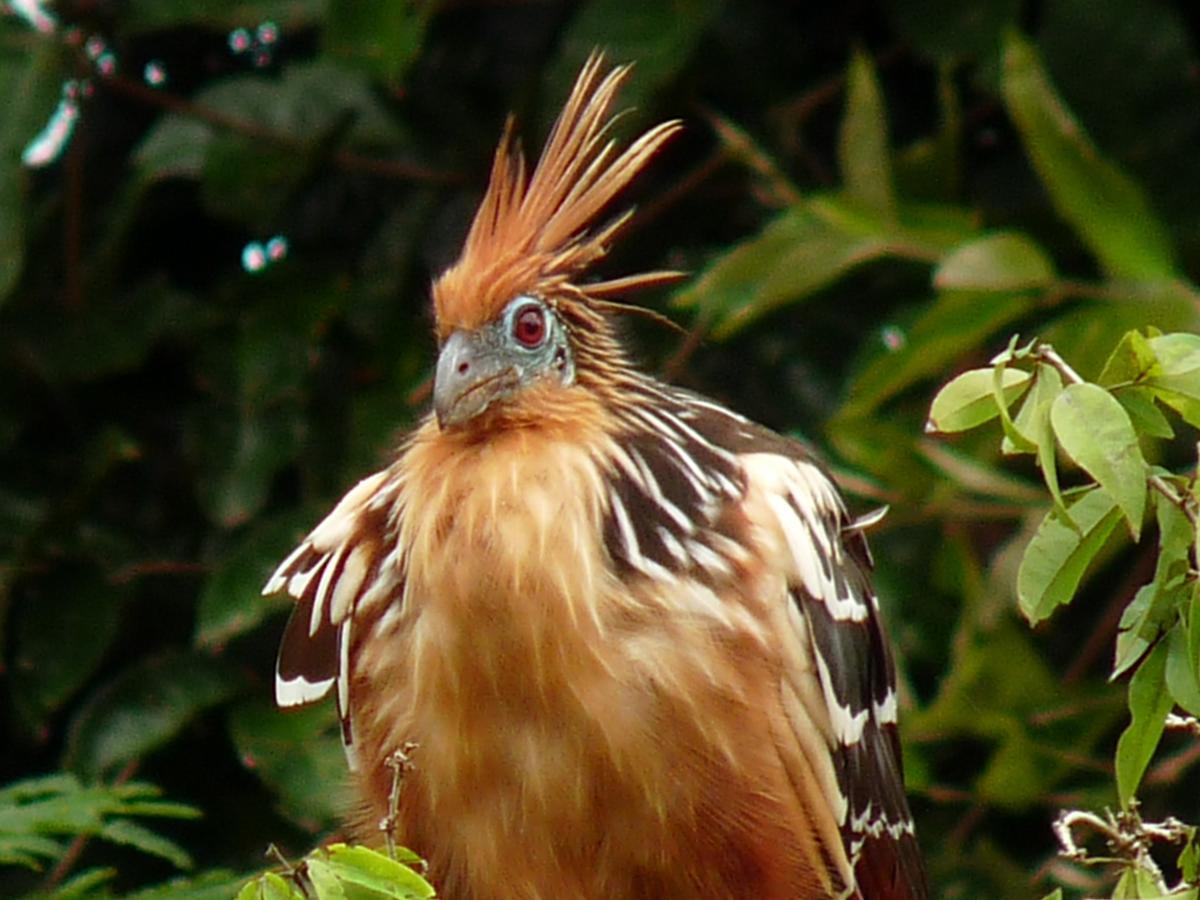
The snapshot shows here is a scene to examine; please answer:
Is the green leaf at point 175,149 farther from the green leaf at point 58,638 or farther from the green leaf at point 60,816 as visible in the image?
the green leaf at point 60,816

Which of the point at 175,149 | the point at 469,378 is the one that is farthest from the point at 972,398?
the point at 175,149

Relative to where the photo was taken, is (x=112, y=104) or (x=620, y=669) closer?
(x=620, y=669)

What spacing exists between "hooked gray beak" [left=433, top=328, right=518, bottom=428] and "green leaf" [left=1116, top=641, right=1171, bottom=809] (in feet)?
3.62

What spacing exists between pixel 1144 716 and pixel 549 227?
1291mm

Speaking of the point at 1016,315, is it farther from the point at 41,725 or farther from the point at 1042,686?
the point at 41,725

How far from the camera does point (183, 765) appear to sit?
13.1ft

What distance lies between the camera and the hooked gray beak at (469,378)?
8.55 feet

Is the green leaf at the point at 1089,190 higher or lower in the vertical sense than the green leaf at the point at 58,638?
higher

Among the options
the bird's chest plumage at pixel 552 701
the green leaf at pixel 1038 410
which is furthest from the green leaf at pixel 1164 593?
the bird's chest plumage at pixel 552 701

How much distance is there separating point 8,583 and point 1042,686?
196 cm

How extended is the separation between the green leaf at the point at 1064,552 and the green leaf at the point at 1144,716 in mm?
89

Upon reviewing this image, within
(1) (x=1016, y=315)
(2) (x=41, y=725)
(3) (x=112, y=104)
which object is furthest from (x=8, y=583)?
(1) (x=1016, y=315)

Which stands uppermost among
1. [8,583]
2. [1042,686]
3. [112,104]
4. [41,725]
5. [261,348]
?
[112,104]

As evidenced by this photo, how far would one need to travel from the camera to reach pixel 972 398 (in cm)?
173
